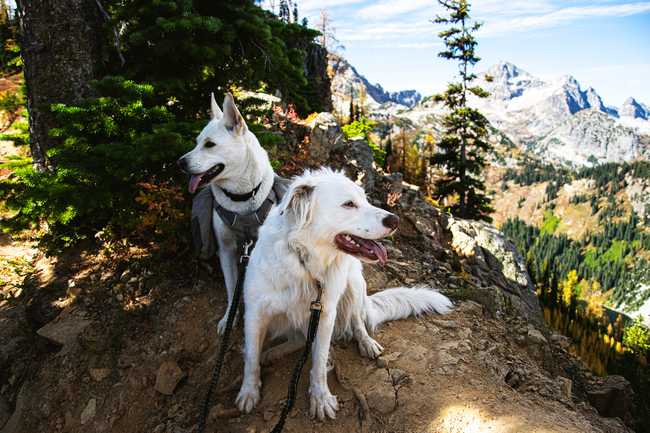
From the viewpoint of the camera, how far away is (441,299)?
4930mm

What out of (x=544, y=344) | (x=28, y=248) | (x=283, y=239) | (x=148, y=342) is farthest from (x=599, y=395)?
(x=28, y=248)

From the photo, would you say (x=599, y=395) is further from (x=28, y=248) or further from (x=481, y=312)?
(x=28, y=248)

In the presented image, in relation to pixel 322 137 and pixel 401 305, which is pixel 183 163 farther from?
pixel 322 137

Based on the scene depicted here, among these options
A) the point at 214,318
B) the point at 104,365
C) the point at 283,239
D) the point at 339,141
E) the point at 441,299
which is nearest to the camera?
the point at 283,239

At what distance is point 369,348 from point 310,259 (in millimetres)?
1482

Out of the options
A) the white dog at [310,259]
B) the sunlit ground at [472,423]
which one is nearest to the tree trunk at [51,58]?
the white dog at [310,259]

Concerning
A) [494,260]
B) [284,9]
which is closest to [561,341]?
[494,260]

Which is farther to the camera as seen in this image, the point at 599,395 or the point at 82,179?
the point at 599,395

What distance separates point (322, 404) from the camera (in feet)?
10.7

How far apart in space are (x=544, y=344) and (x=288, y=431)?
3.98m

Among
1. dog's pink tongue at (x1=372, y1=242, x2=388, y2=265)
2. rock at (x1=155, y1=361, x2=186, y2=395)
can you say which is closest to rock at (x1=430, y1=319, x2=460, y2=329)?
dog's pink tongue at (x1=372, y1=242, x2=388, y2=265)

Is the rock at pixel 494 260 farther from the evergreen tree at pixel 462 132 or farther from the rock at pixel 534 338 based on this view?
the evergreen tree at pixel 462 132

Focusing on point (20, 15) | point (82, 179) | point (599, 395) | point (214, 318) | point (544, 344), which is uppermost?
point (20, 15)

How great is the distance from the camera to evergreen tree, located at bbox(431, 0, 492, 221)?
949 inches
